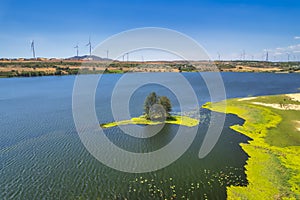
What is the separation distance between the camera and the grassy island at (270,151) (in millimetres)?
18875

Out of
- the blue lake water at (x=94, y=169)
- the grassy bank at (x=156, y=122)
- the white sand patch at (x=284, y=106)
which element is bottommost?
the blue lake water at (x=94, y=169)

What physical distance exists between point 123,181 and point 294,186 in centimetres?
1453

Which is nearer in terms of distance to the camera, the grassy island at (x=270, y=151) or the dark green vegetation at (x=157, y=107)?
the grassy island at (x=270, y=151)

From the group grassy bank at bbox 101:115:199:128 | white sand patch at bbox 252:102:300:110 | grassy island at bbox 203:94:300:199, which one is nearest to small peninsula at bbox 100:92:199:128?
grassy bank at bbox 101:115:199:128

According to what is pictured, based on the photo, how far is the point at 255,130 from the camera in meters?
33.9

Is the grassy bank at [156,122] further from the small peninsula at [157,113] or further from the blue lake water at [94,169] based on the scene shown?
the blue lake water at [94,169]

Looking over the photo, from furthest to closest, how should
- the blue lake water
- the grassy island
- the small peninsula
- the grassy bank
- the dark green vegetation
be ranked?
the dark green vegetation, the small peninsula, the grassy bank, the blue lake water, the grassy island

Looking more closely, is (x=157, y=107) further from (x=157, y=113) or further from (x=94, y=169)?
(x=94, y=169)

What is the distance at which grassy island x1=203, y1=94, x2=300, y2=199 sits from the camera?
61.9ft

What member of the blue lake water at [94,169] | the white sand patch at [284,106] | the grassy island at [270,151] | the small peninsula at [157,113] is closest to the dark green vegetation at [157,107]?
the small peninsula at [157,113]

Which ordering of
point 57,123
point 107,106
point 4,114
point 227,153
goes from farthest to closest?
1. point 107,106
2. point 4,114
3. point 57,123
4. point 227,153

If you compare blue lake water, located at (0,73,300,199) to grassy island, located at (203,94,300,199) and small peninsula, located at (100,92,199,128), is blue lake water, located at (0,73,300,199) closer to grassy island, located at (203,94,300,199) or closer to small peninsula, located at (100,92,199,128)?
grassy island, located at (203,94,300,199)

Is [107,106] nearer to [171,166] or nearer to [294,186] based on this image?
[171,166]

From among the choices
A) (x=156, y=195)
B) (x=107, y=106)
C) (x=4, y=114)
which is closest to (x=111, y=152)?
(x=156, y=195)
